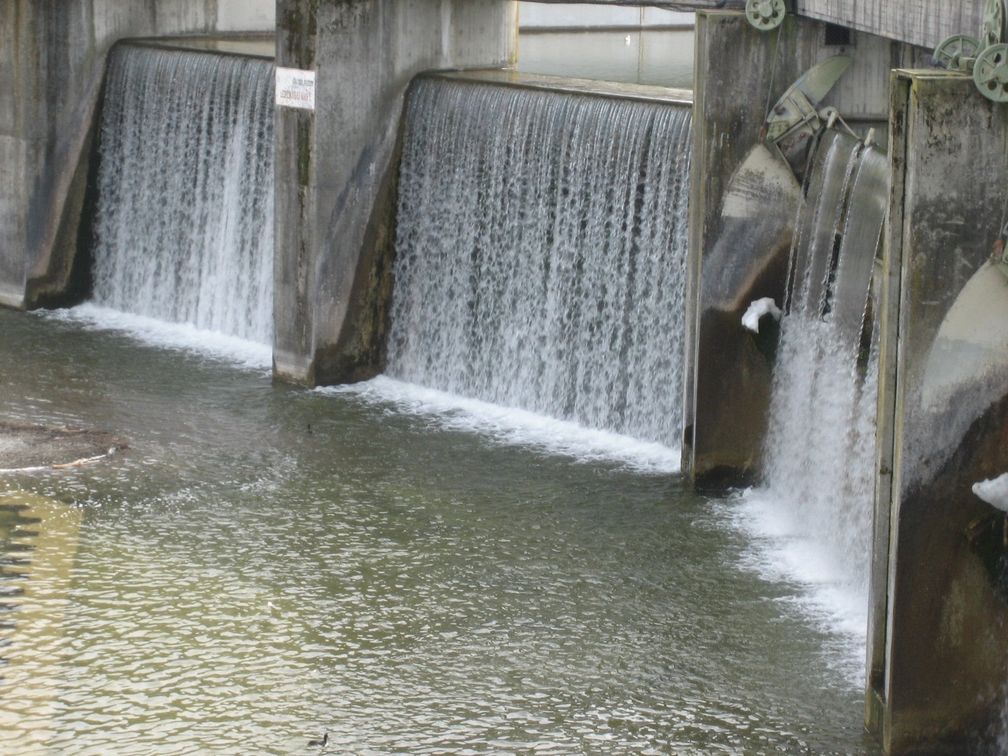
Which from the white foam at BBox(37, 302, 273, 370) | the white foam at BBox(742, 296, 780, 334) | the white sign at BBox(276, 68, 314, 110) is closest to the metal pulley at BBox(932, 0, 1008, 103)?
the white foam at BBox(742, 296, 780, 334)

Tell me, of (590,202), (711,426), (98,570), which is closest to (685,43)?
(590,202)

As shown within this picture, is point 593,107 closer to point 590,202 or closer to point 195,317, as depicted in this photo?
point 590,202

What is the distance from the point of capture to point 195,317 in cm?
1688

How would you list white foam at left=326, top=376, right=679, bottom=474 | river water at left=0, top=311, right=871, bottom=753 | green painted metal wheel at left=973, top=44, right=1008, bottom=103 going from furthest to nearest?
white foam at left=326, top=376, right=679, bottom=474 < river water at left=0, top=311, right=871, bottom=753 < green painted metal wheel at left=973, top=44, right=1008, bottom=103

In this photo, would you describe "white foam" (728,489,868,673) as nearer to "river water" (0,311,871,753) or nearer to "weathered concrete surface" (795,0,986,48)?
"river water" (0,311,871,753)

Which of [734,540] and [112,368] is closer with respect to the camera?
[734,540]

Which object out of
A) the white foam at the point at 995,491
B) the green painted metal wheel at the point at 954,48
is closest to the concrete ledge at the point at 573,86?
the green painted metal wheel at the point at 954,48

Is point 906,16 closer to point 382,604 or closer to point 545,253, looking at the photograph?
point 382,604

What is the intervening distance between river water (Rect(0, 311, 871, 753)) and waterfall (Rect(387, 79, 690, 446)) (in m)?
0.84

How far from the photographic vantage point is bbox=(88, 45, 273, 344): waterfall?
16.2 meters

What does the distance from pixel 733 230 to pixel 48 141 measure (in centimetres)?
802

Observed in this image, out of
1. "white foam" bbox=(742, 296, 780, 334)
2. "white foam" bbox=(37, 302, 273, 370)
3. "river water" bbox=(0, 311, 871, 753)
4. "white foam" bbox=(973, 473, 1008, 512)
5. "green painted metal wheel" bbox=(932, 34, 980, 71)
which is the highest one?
"green painted metal wheel" bbox=(932, 34, 980, 71)

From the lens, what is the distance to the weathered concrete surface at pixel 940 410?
7.68 m

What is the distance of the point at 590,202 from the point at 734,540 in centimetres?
338
